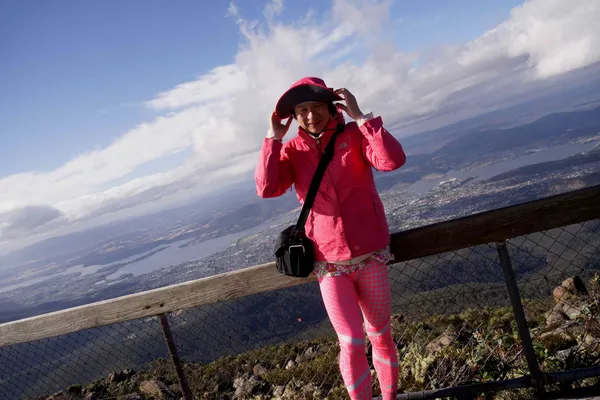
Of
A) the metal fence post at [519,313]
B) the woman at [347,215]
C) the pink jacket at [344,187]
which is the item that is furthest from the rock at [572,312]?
the pink jacket at [344,187]

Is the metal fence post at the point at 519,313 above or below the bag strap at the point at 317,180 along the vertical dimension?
below

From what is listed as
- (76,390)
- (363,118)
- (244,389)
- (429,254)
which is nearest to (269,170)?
(363,118)

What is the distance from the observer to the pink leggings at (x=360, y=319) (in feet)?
8.68

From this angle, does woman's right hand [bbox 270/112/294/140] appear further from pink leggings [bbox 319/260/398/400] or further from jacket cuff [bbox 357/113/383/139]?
pink leggings [bbox 319/260/398/400]

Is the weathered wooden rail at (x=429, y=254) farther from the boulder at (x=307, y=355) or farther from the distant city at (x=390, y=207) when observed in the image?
the distant city at (x=390, y=207)

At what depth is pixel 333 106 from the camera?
2.86 metres

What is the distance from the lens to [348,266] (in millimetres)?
2684

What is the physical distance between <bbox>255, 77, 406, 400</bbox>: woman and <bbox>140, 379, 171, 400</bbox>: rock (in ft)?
16.8

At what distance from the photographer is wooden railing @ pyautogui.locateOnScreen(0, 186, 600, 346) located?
2.74 meters

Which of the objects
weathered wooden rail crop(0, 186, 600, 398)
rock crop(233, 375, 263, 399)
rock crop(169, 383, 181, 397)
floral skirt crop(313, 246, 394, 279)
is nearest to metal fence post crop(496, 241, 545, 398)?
weathered wooden rail crop(0, 186, 600, 398)

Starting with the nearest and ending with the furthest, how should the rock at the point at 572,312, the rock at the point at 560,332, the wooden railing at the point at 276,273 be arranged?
the wooden railing at the point at 276,273, the rock at the point at 560,332, the rock at the point at 572,312

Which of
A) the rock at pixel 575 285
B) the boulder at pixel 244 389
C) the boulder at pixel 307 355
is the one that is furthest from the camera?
the rock at pixel 575 285

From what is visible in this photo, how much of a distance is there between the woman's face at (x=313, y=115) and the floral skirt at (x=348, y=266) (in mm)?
901

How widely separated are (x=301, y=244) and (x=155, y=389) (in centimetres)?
597
